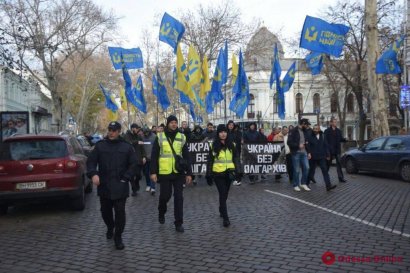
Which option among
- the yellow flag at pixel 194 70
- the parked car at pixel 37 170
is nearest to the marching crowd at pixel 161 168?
the parked car at pixel 37 170

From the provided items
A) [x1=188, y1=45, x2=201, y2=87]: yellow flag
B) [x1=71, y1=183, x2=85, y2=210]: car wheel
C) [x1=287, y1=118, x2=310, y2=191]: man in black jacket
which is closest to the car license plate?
[x1=71, y1=183, x2=85, y2=210]: car wheel

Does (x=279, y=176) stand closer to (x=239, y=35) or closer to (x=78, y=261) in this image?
(x=78, y=261)

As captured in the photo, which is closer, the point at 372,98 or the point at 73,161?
the point at 73,161

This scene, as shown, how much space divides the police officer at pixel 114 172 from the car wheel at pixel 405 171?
9.78 metres

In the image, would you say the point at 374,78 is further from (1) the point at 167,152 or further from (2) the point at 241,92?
(1) the point at 167,152

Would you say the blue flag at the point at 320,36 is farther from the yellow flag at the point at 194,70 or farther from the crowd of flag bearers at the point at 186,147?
the yellow flag at the point at 194,70

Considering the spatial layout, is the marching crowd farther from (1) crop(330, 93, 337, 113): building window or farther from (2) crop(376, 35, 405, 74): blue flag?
(1) crop(330, 93, 337, 113): building window

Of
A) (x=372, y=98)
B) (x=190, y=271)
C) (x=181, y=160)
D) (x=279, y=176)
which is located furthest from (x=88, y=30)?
(x=190, y=271)

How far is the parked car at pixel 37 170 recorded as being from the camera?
8438mm

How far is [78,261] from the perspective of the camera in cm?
553

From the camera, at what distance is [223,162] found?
7.40 meters

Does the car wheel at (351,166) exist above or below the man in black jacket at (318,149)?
below

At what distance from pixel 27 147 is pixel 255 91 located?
60157mm

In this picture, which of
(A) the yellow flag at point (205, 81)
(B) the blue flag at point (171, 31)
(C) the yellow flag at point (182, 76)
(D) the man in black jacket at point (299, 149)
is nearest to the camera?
(D) the man in black jacket at point (299, 149)
